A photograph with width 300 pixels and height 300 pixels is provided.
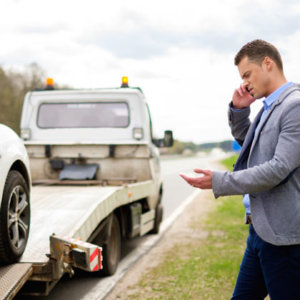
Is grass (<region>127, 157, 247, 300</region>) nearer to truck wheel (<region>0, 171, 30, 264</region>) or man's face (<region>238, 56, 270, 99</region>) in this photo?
truck wheel (<region>0, 171, 30, 264</region>)

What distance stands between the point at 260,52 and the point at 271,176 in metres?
0.68

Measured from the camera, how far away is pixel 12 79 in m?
46.6

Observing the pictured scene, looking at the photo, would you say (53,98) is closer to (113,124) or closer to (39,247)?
(113,124)

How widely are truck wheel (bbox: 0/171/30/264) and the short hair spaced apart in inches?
81.5

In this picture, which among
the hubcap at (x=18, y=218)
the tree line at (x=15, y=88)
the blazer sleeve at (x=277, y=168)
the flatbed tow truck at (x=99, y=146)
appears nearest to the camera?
→ the blazer sleeve at (x=277, y=168)

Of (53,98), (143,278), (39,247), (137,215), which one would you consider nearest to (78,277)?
(143,278)

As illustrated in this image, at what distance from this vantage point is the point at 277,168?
241 cm

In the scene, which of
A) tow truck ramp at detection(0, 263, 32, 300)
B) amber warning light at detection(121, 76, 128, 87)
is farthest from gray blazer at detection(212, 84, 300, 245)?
amber warning light at detection(121, 76, 128, 87)

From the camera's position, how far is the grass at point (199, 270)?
5.24 metres

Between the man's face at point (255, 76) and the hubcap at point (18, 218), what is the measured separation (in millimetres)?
2026

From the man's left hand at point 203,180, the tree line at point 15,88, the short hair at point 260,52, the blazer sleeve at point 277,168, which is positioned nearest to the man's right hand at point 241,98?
the short hair at point 260,52

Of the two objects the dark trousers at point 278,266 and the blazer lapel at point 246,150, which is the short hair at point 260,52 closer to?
the blazer lapel at point 246,150

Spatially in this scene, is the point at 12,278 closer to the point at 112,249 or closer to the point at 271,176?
the point at 271,176

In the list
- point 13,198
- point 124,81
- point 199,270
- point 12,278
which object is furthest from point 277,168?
point 124,81
